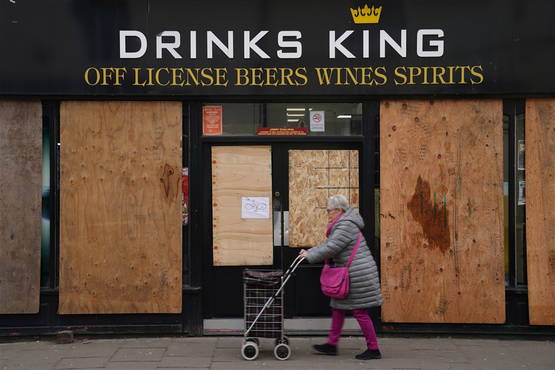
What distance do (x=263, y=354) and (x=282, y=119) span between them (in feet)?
9.49

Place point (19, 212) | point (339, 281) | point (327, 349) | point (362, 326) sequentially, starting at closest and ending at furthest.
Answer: point (339, 281)
point (362, 326)
point (327, 349)
point (19, 212)

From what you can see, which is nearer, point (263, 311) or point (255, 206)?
point (263, 311)

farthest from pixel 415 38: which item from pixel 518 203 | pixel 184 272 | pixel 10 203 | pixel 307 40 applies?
pixel 10 203

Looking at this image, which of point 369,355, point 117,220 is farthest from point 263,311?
point 117,220

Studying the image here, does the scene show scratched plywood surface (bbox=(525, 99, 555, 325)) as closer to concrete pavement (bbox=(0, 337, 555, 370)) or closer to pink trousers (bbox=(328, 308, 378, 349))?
concrete pavement (bbox=(0, 337, 555, 370))

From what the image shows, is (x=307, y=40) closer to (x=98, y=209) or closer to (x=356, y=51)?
(x=356, y=51)

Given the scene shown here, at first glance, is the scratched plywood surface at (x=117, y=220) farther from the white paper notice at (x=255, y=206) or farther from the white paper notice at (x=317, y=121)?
the white paper notice at (x=317, y=121)

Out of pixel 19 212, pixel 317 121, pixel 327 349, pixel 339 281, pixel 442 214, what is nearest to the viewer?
pixel 339 281

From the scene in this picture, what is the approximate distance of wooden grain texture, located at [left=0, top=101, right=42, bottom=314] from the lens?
27.7ft

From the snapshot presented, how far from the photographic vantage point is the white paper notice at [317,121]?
8719 mm

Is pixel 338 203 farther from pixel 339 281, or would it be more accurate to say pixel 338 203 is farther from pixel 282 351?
pixel 282 351

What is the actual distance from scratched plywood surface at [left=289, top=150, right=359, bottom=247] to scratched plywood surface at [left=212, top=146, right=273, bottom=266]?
0.30 metres

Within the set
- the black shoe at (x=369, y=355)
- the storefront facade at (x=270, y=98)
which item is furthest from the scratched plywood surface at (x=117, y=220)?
the black shoe at (x=369, y=355)

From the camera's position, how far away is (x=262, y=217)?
344 inches
